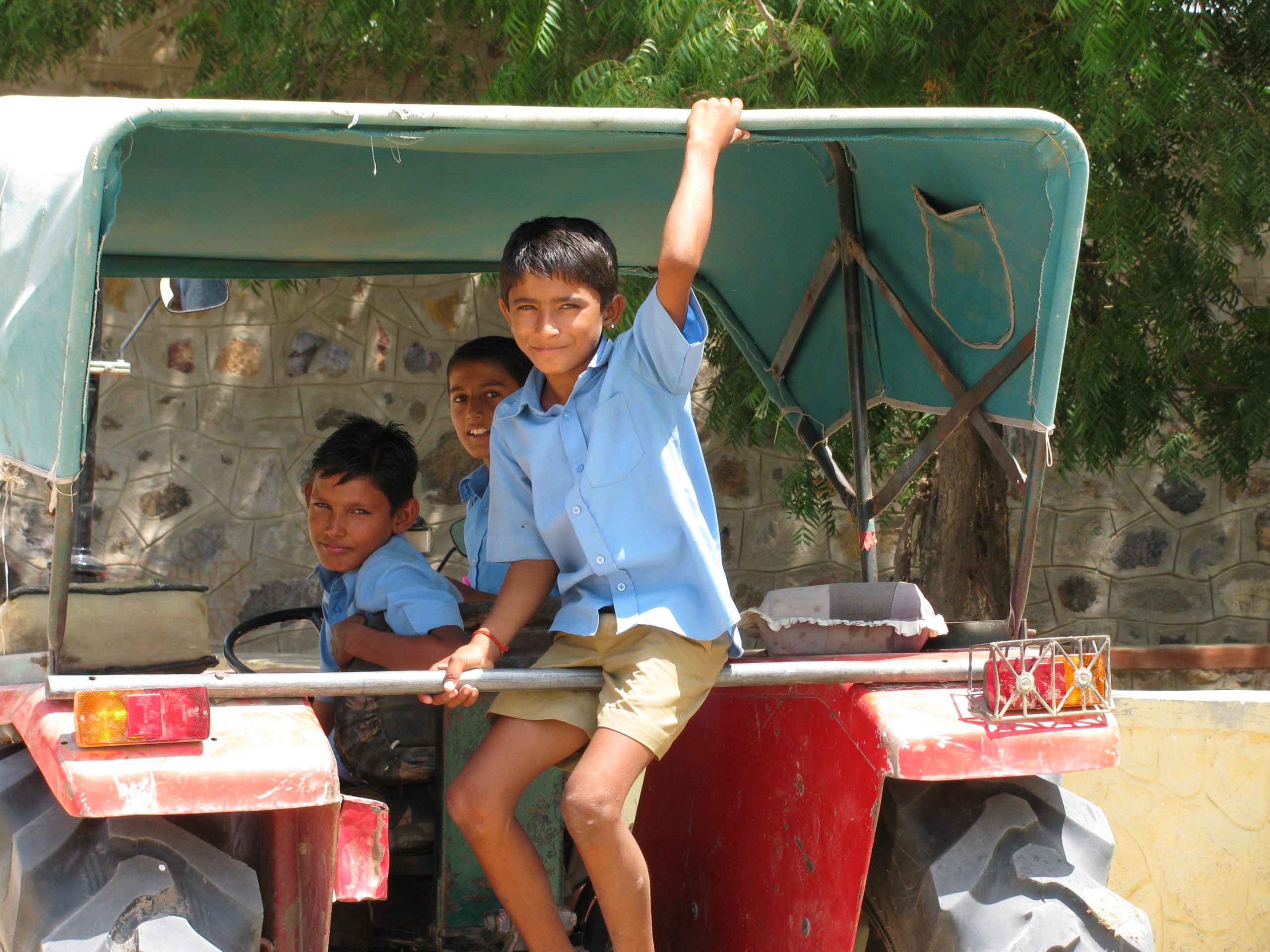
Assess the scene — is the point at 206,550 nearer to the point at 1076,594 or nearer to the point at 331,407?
the point at 331,407

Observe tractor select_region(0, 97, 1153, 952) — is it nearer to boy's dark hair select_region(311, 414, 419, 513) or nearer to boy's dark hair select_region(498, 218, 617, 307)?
boy's dark hair select_region(498, 218, 617, 307)

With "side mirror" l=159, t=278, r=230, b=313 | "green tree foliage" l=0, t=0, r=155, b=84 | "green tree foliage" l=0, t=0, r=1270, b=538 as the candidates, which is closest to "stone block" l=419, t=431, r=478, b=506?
"green tree foliage" l=0, t=0, r=1270, b=538

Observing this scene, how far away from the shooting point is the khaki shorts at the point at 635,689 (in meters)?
2.25

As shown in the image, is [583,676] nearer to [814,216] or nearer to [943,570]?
[814,216]

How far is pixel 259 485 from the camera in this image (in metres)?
7.71

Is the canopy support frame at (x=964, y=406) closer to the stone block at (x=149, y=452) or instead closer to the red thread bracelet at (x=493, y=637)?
the red thread bracelet at (x=493, y=637)

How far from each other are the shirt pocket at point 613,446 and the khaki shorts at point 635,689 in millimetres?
260

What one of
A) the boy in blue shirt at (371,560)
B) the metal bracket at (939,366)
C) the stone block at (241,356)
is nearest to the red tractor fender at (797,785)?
the metal bracket at (939,366)

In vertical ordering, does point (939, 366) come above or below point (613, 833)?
above

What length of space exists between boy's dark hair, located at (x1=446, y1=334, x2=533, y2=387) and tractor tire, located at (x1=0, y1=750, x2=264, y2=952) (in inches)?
62.3

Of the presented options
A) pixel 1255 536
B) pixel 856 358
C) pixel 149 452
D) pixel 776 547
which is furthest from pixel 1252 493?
pixel 149 452

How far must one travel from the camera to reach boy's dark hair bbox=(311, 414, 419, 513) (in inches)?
123

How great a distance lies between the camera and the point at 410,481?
3209 mm

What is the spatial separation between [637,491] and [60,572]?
38.6 inches
